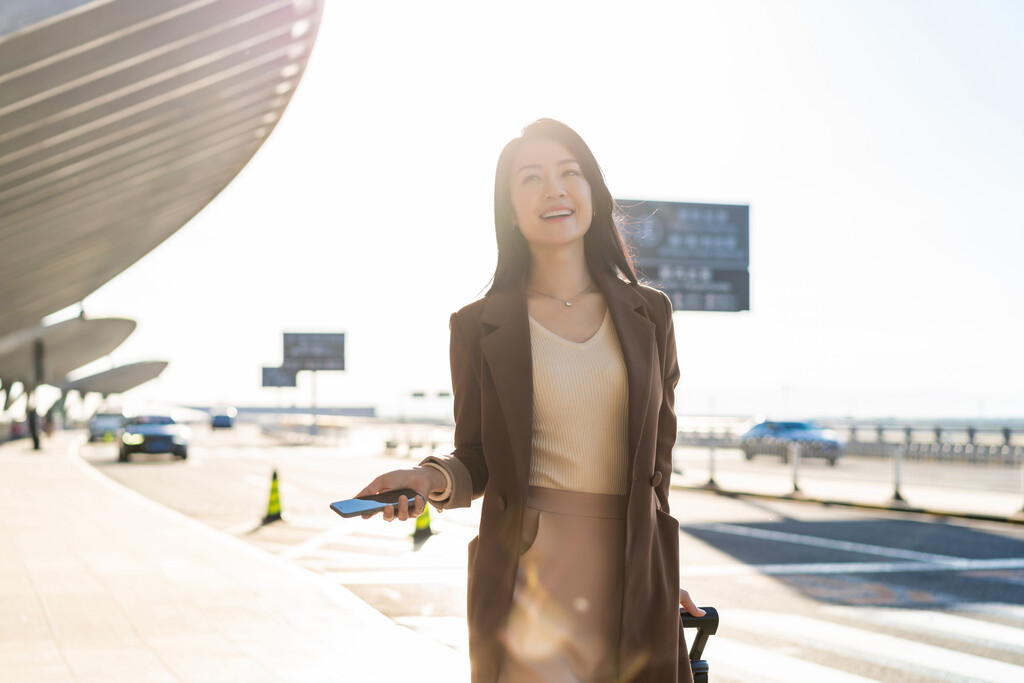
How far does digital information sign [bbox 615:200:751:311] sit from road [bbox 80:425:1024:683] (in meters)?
7.03

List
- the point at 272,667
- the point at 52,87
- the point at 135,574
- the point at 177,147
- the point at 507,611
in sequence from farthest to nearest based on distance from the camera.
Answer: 1. the point at 177,147
2. the point at 52,87
3. the point at 135,574
4. the point at 272,667
5. the point at 507,611

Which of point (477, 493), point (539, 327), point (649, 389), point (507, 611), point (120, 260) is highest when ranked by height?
point (120, 260)

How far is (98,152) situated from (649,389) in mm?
16049

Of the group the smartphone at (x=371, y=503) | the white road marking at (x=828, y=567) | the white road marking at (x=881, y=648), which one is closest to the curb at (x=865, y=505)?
the white road marking at (x=828, y=567)

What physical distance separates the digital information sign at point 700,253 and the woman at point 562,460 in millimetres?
21188

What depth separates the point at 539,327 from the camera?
2.37 meters

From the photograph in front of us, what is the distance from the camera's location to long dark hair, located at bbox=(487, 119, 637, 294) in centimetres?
249

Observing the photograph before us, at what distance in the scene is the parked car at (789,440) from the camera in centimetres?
3155

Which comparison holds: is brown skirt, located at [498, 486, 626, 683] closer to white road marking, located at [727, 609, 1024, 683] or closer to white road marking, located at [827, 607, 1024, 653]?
white road marking, located at [727, 609, 1024, 683]

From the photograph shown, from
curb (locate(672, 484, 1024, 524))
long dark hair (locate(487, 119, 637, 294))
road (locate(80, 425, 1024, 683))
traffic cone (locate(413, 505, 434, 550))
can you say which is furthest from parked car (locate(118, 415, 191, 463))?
long dark hair (locate(487, 119, 637, 294))

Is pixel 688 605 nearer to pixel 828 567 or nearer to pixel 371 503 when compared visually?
pixel 371 503

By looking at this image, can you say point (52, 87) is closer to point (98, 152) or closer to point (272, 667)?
point (98, 152)

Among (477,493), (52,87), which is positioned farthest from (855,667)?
(52,87)

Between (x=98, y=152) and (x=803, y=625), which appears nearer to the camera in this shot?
(x=803, y=625)
